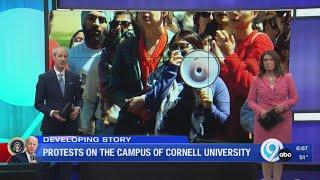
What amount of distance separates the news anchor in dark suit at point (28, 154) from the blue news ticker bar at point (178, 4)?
81.1 inches

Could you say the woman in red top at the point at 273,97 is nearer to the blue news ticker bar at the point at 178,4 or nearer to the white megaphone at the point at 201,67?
the white megaphone at the point at 201,67

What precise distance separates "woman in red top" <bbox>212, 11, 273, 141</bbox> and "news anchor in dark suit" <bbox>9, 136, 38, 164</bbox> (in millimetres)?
2468

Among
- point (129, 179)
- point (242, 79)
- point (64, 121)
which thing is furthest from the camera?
point (242, 79)

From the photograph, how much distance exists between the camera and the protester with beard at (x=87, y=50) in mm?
5469

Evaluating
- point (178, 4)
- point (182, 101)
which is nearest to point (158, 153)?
point (182, 101)

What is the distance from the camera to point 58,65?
4.45 meters

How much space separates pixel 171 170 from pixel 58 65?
5.12 ft

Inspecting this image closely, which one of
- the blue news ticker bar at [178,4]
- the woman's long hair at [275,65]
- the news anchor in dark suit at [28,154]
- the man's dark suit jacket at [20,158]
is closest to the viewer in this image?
the woman's long hair at [275,65]

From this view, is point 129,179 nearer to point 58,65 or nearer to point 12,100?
point 58,65

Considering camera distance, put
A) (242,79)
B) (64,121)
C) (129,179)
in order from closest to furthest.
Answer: (129,179)
(64,121)
(242,79)

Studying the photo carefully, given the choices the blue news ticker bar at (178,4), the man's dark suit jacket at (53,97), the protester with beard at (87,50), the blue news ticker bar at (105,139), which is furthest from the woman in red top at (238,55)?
the man's dark suit jacket at (53,97)

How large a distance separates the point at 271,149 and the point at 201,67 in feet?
6.60

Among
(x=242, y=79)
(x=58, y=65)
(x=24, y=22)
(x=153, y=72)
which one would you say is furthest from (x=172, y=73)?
(x=24, y=22)

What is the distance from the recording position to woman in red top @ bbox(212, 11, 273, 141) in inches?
213
